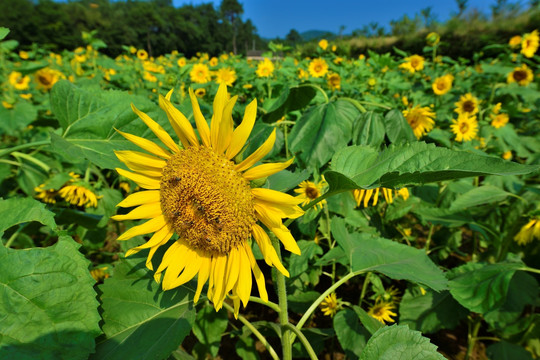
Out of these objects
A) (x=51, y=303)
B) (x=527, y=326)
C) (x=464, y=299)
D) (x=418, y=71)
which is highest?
(x=418, y=71)

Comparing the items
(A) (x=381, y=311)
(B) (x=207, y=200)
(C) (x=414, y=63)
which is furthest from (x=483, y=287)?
(C) (x=414, y=63)

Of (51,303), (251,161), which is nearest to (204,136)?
(251,161)

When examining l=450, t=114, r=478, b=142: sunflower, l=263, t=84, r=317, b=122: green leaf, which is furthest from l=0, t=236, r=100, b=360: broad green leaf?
l=450, t=114, r=478, b=142: sunflower

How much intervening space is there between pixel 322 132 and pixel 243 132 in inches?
24.0

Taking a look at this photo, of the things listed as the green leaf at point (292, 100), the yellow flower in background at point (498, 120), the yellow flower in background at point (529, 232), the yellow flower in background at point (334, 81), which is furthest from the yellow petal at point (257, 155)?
the yellow flower in background at point (498, 120)

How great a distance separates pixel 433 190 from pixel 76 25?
32.3 m

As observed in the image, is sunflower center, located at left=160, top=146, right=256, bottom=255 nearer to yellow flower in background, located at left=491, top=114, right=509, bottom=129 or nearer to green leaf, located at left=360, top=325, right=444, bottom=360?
green leaf, located at left=360, top=325, right=444, bottom=360

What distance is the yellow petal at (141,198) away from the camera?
2.79 ft

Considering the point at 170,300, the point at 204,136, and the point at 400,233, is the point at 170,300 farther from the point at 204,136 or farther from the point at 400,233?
the point at 400,233

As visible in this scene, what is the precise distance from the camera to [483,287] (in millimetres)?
1391

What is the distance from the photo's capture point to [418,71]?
504 centimetres

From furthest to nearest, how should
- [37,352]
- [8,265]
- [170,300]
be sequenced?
[170,300] → [8,265] → [37,352]

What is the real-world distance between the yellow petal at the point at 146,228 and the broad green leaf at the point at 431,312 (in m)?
1.52

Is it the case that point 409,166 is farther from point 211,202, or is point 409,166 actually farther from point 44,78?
point 44,78
